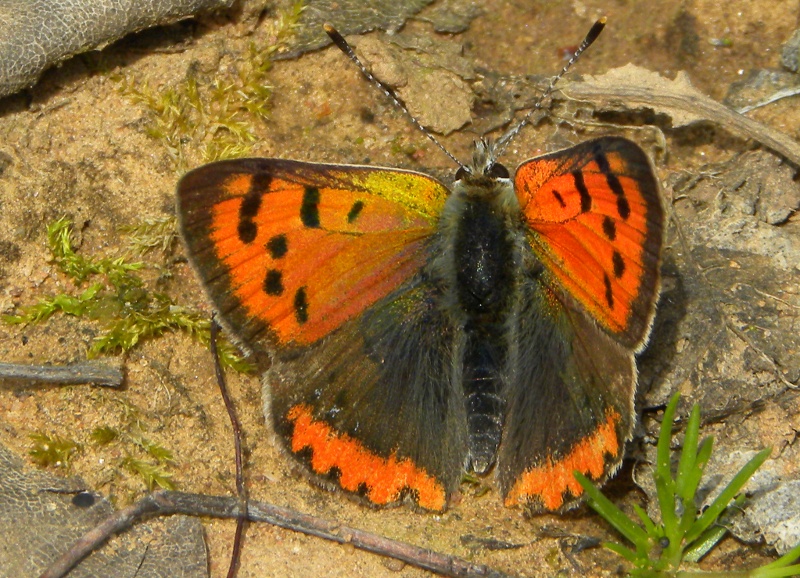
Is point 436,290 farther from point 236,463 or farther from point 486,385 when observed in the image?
point 236,463

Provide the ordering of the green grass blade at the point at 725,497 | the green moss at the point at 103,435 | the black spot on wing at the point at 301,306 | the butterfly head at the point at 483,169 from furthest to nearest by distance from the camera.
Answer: the butterfly head at the point at 483,169 < the green moss at the point at 103,435 < the black spot on wing at the point at 301,306 < the green grass blade at the point at 725,497

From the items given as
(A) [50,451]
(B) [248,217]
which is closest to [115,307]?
(A) [50,451]

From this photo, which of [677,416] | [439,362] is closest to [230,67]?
[439,362]

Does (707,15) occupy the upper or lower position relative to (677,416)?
upper

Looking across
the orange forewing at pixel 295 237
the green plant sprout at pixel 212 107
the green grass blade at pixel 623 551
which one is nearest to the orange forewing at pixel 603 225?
the orange forewing at pixel 295 237

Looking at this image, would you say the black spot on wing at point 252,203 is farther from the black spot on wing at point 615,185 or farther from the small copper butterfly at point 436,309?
the black spot on wing at point 615,185

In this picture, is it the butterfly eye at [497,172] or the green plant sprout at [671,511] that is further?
the butterfly eye at [497,172]

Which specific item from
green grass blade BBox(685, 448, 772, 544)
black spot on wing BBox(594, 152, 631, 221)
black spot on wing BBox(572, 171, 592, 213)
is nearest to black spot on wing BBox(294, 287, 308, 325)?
black spot on wing BBox(572, 171, 592, 213)
